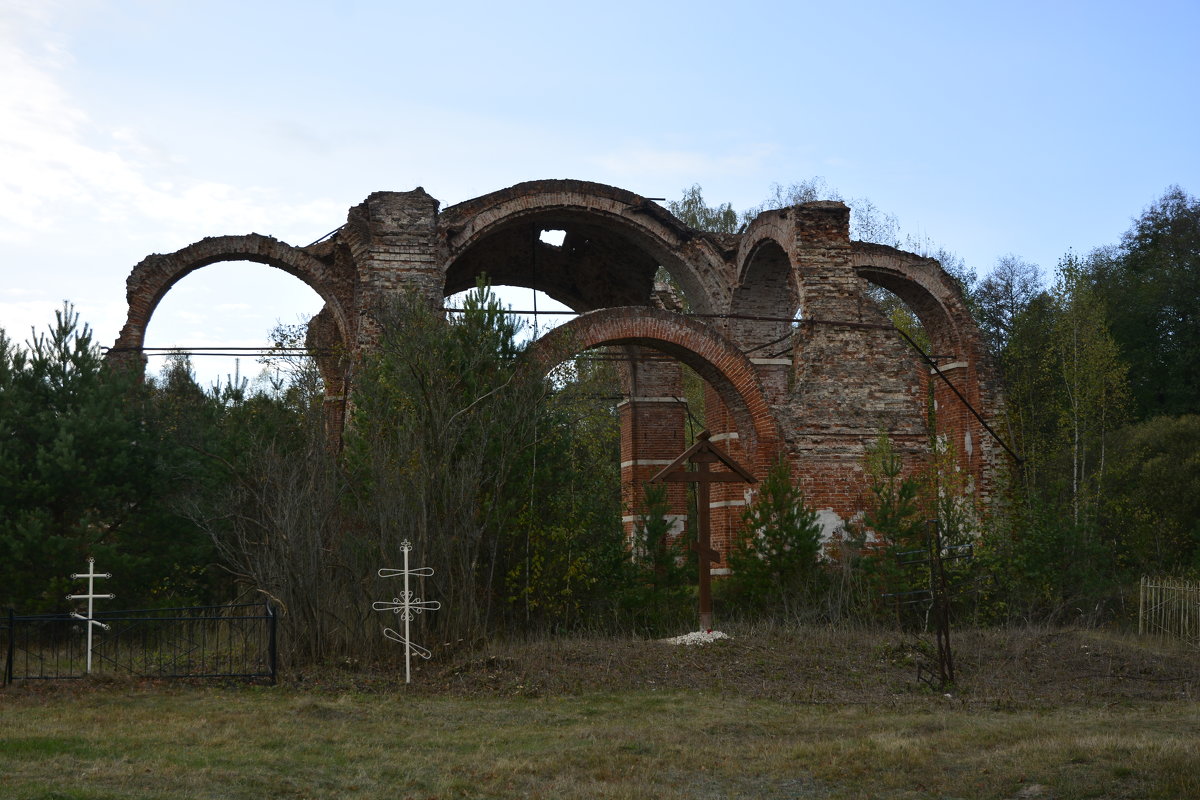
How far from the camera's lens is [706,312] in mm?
20859

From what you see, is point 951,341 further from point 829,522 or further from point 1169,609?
point 1169,609

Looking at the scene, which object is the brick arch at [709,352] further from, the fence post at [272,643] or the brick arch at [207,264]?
the fence post at [272,643]

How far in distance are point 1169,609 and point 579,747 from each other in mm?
11820

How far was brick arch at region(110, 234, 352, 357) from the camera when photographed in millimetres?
19078

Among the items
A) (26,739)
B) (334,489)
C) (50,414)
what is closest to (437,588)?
(334,489)

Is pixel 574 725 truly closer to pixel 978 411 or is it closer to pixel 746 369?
pixel 746 369

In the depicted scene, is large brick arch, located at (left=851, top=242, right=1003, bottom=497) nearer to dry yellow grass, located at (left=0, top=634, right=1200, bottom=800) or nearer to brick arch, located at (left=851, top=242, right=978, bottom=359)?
brick arch, located at (left=851, top=242, right=978, bottom=359)

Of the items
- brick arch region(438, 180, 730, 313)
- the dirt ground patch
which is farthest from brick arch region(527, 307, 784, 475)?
the dirt ground patch

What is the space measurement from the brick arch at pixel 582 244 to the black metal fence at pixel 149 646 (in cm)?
697

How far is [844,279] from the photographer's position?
18625mm

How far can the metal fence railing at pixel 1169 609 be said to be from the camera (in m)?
16.5

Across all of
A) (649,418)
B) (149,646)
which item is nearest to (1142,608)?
(649,418)

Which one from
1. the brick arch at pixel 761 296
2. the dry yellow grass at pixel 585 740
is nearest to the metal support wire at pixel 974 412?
the brick arch at pixel 761 296

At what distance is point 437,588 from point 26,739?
492cm
